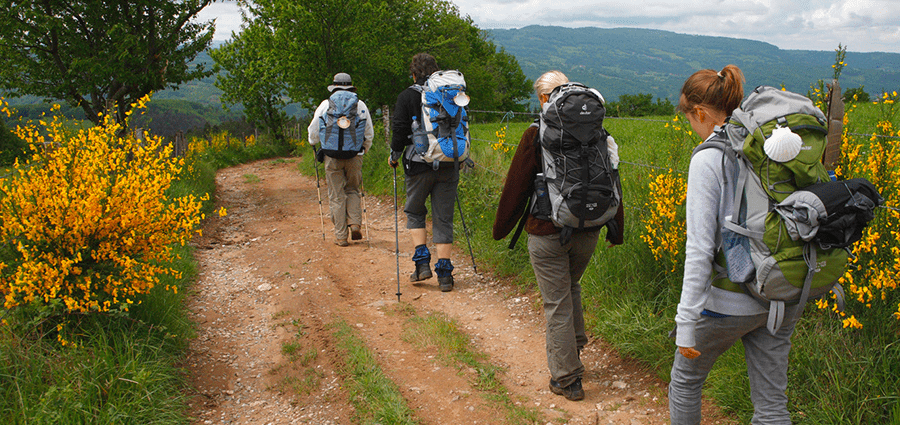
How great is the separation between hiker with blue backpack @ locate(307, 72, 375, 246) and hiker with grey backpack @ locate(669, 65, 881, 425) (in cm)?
558

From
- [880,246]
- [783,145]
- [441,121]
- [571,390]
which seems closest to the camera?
[783,145]

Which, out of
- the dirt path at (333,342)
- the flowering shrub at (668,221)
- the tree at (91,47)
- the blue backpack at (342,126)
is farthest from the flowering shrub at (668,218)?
the tree at (91,47)

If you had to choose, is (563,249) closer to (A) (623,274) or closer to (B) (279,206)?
(A) (623,274)

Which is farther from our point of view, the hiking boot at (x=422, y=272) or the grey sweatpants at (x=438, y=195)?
the hiking boot at (x=422, y=272)

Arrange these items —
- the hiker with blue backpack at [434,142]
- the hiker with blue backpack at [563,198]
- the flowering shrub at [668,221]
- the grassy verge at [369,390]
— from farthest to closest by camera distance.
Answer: the hiker with blue backpack at [434,142]
the flowering shrub at [668,221]
the grassy verge at [369,390]
the hiker with blue backpack at [563,198]

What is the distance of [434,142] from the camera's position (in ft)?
18.4

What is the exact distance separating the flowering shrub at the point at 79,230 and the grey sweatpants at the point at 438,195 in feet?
7.19

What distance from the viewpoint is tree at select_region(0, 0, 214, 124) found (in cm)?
1108

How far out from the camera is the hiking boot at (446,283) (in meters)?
6.07

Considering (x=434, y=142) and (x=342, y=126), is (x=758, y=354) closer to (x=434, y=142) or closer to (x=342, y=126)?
(x=434, y=142)

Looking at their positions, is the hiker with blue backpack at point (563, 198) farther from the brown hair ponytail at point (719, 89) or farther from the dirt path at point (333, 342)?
the brown hair ponytail at point (719, 89)

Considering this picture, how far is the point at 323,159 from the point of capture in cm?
809

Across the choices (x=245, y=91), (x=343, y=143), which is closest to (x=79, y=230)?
(x=343, y=143)

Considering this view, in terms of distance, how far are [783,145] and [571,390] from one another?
7.75 feet
